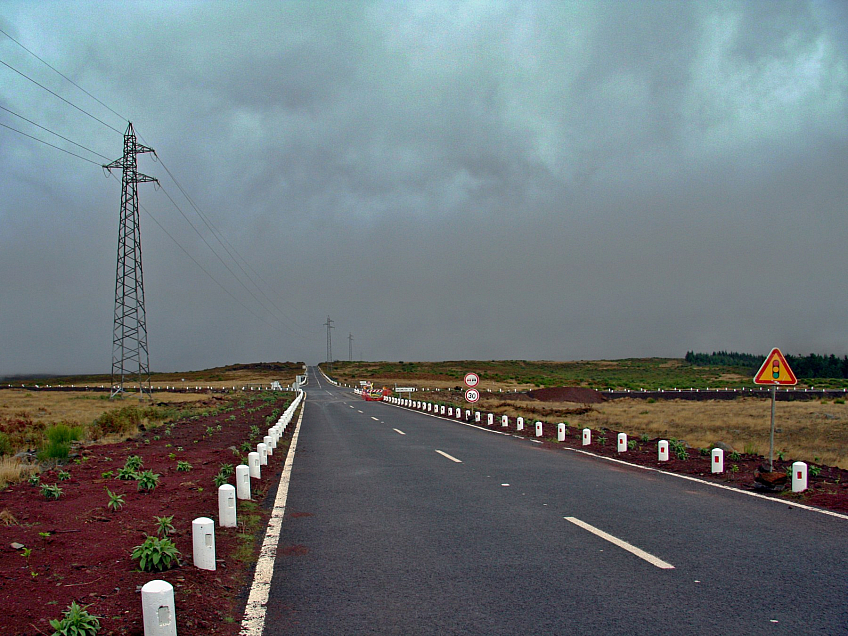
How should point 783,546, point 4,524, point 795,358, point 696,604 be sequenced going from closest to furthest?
point 696,604
point 783,546
point 4,524
point 795,358

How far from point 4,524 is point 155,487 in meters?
2.82

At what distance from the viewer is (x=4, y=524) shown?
759 centimetres

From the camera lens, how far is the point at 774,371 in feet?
38.9

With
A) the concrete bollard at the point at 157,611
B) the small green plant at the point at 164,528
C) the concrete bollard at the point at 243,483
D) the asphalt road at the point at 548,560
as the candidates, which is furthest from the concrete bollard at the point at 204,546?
the concrete bollard at the point at 243,483

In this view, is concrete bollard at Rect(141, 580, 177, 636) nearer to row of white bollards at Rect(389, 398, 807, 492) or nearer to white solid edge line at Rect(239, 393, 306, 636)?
white solid edge line at Rect(239, 393, 306, 636)

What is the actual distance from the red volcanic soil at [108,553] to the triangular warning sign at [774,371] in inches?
372

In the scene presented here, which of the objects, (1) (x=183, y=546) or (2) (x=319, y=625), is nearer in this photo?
(2) (x=319, y=625)

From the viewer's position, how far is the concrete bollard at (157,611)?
4.20m

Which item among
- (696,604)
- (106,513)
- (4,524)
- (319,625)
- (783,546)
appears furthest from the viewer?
(106,513)

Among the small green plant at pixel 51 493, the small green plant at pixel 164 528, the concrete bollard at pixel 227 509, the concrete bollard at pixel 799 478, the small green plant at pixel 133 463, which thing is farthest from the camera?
the small green plant at pixel 133 463

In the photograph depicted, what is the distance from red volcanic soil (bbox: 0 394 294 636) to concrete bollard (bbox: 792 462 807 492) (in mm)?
8774

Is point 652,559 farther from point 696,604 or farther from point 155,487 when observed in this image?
point 155,487

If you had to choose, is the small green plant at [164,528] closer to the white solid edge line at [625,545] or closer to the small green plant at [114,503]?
the small green plant at [114,503]

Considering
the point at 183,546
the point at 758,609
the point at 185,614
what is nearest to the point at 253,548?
the point at 183,546
